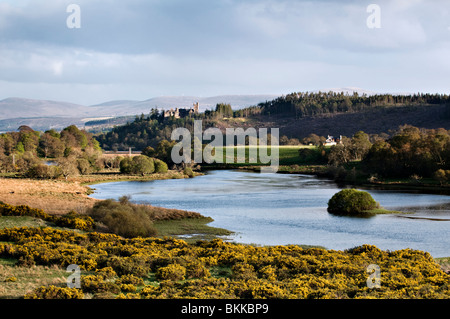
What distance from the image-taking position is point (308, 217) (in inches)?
1508

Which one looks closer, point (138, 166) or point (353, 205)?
point (353, 205)

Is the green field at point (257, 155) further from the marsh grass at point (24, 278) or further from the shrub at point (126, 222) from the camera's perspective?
the marsh grass at point (24, 278)

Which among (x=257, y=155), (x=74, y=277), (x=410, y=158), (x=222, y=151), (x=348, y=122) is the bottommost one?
(x=74, y=277)

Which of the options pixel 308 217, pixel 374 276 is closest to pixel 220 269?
pixel 374 276

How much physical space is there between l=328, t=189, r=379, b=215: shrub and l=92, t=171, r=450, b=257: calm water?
3.76 ft

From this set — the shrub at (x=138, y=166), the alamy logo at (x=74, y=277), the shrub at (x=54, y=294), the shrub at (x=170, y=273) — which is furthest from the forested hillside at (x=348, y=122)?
the shrub at (x=54, y=294)

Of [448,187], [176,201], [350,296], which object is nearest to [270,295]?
[350,296]

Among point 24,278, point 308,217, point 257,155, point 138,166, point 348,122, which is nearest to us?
point 24,278

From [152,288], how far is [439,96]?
646ft

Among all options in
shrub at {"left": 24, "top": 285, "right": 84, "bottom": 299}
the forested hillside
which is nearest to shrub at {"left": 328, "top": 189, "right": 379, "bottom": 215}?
shrub at {"left": 24, "top": 285, "right": 84, "bottom": 299}

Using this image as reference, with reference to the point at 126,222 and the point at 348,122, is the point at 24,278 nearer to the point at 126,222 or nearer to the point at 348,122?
the point at 126,222

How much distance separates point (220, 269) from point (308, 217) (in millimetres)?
21591

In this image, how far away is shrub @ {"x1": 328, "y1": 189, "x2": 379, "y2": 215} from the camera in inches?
1598

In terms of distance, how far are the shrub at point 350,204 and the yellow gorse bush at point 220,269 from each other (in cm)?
1916
